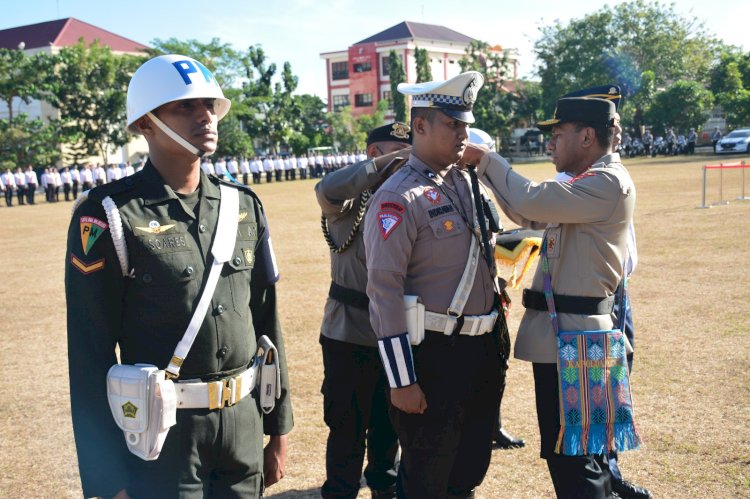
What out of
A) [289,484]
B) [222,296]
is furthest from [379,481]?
[222,296]

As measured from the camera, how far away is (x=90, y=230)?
2555mm

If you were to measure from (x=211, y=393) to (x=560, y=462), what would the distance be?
176 centimetres

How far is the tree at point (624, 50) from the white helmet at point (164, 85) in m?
59.0

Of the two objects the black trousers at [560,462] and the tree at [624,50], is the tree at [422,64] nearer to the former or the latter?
the tree at [624,50]

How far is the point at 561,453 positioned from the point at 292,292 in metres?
7.19

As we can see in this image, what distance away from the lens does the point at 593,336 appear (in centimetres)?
353

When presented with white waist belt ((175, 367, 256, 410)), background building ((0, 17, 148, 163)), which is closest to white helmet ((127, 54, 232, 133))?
white waist belt ((175, 367, 256, 410))

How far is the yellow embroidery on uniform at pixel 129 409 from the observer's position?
2520 millimetres

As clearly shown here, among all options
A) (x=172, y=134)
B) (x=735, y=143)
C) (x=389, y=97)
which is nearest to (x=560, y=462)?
(x=172, y=134)

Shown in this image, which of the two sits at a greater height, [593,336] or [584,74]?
[584,74]

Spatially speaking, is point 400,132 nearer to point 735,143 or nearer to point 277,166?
point 735,143

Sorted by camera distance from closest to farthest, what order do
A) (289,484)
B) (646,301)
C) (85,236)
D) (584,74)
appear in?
(85,236)
(289,484)
(646,301)
(584,74)

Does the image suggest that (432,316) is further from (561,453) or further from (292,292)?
(292,292)

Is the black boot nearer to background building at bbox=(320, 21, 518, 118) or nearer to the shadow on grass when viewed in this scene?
the shadow on grass
